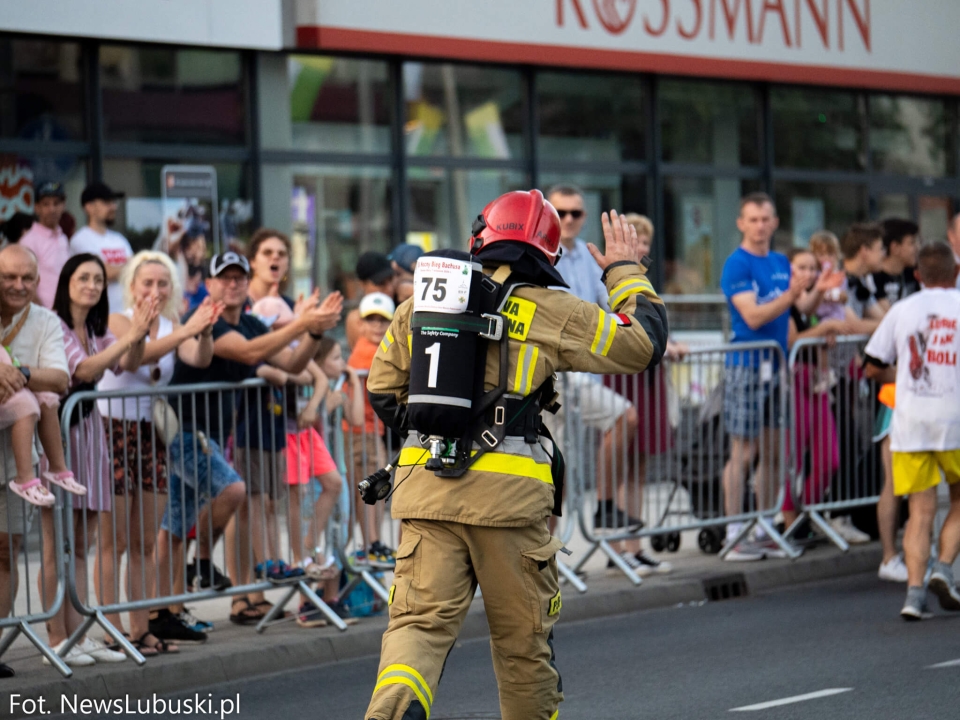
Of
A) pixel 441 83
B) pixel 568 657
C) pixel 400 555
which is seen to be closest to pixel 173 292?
pixel 568 657

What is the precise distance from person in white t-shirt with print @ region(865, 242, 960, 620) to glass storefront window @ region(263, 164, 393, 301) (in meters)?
7.01

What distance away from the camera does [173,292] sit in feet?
25.6

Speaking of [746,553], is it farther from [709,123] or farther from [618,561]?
[709,123]

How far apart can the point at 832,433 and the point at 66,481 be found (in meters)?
5.40

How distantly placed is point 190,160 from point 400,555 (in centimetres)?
930

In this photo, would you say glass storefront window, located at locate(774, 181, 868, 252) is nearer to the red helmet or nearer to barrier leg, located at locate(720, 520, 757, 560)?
barrier leg, located at locate(720, 520, 757, 560)

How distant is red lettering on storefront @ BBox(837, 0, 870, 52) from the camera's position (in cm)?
1748

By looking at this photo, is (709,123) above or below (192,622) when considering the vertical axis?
above

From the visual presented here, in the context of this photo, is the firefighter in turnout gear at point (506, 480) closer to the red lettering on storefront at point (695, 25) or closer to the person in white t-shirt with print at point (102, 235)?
the person in white t-shirt with print at point (102, 235)

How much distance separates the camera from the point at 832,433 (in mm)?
10039

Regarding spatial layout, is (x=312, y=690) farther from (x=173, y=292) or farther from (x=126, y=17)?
(x=126, y=17)

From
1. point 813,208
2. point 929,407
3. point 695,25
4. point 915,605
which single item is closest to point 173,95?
point 695,25

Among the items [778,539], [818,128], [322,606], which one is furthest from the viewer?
[818,128]

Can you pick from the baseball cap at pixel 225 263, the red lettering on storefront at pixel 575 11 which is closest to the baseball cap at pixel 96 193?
the baseball cap at pixel 225 263
